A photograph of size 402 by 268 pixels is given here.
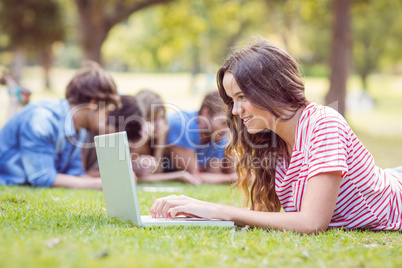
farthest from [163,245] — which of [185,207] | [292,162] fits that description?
[292,162]

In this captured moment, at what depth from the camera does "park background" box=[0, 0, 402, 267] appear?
7.97 feet

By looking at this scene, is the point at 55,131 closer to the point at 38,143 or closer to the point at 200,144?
the point at 38,143

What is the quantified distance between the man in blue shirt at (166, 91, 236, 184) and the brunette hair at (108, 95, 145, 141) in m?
0.75

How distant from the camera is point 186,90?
37531mm

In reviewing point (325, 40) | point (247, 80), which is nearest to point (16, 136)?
point (247, 80)

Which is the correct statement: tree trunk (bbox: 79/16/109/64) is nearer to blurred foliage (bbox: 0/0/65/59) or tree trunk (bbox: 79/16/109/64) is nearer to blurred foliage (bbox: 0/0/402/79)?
blurred foliage (bbox: 0/0/402/79)

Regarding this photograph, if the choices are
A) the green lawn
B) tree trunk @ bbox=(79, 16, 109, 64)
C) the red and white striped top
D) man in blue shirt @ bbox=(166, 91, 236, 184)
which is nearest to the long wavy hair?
the red and white striped top

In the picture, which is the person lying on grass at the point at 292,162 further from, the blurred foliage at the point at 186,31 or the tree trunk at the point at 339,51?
the tree trunk at the point at 339,51

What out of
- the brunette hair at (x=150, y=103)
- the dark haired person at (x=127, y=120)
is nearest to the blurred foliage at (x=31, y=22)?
the brunette hair at (x=150, y=103)

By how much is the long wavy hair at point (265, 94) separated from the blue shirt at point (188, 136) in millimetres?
2902

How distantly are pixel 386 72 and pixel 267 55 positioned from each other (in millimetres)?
46149

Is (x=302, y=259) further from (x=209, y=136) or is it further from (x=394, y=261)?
(x=209, y=136)

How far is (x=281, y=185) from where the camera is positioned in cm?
334

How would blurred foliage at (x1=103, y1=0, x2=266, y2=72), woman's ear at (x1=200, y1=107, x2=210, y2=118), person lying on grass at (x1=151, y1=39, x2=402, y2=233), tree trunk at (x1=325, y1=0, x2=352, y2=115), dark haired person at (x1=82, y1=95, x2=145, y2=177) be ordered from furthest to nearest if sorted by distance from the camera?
blurred foliage at (x1=103, y1=0, x2=266, y2=72)
tree trunk at (x1=325, y1=0, x2=352, y2=115)
woman's ear at (x1=200, y1=107, x2=210, y2=118)
dark haired person at (x1=82, y1=95, x2=145, y2=177)
person lying on grass at (x1=151, y1=39, x2=402, y2=233)
